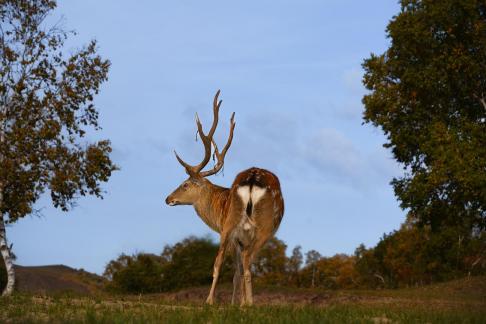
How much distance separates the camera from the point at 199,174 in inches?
711

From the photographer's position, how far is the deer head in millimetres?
17859

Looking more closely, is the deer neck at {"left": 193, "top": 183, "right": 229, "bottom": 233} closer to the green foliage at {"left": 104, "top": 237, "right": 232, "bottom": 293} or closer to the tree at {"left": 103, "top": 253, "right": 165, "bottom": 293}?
the green foliage at {"left": 104, "top": 237, "right": 232, "bottom": 293}

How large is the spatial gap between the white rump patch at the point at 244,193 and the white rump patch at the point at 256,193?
0.10 m

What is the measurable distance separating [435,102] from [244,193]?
1778 centimetres

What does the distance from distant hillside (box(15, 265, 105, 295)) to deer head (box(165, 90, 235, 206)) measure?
19.2 m

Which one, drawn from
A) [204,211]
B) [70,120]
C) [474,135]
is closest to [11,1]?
[70,120]

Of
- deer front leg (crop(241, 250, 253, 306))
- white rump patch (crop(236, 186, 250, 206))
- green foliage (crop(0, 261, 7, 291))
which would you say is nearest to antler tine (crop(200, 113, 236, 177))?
white rump patch (crop(236, 186, 250, 206))

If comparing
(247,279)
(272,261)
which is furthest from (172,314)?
(272,261)

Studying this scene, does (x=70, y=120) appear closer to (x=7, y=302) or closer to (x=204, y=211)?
(x=204, y=211)

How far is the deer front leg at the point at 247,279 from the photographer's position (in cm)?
1480

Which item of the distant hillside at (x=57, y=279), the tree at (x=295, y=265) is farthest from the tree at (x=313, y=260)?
the distant hillside at (x=57, y=279)

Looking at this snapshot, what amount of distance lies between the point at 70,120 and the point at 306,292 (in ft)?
32.9

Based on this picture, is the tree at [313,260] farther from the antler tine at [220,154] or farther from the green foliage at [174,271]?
the antler tine at [220,154]

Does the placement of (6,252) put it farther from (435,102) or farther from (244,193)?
(435,102)
